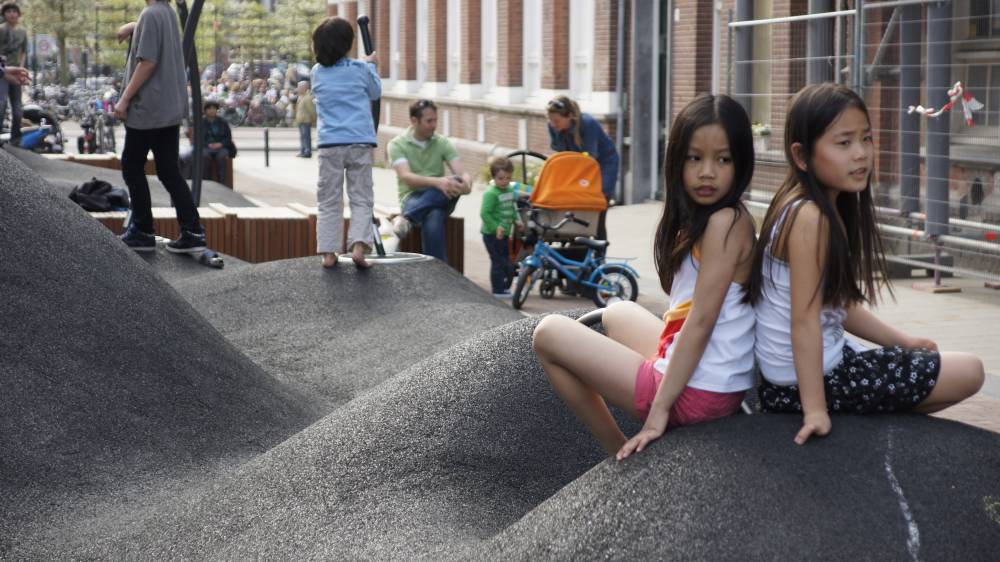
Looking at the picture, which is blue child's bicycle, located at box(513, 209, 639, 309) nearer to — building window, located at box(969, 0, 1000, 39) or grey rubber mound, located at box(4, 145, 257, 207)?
building window, located at box(969, 0, 1000, 39)

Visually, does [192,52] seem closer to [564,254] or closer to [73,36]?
[564,254]

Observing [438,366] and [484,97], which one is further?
[484,97]

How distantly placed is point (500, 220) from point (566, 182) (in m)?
0.72

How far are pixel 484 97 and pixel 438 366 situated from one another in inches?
982

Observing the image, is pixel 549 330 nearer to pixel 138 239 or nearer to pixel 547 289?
pixel 138 239

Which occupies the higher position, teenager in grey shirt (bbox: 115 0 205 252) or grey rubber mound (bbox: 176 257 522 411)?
teenager in grey shirt (bbox: 115 0 205 252)

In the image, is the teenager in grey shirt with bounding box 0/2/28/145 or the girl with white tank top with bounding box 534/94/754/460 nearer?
the girl with white tank top with bounding box 534/94/754/460

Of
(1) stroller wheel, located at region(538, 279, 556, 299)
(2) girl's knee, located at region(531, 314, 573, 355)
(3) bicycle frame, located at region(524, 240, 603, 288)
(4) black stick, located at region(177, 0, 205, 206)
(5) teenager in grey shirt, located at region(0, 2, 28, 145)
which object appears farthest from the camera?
(5) teenager in grey shirt, located at region(0, 2, 28, 145)

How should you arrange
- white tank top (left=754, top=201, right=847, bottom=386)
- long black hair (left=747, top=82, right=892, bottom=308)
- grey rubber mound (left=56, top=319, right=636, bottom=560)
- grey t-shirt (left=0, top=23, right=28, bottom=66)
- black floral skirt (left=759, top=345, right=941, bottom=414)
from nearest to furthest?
long black hair (left=747, top=82, right=892, bottom=308), white tank top (left=754, top=201, right=847, bottom=386), black floral skirt (left=759, top=345, right=941, bottom=414), grey rubber mound (left=56, top=319, right=636, bottom=560), grey t-shirt (left=0, top=23, right=28, bottom=66)

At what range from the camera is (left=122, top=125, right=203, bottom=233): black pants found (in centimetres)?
1073

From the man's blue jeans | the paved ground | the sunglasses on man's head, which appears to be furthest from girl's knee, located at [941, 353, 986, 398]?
the sunglasses on man's head

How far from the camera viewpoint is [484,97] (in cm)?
3128

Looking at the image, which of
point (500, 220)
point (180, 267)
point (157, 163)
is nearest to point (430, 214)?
point (500, 220)

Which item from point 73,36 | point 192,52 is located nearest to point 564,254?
point 192,52
